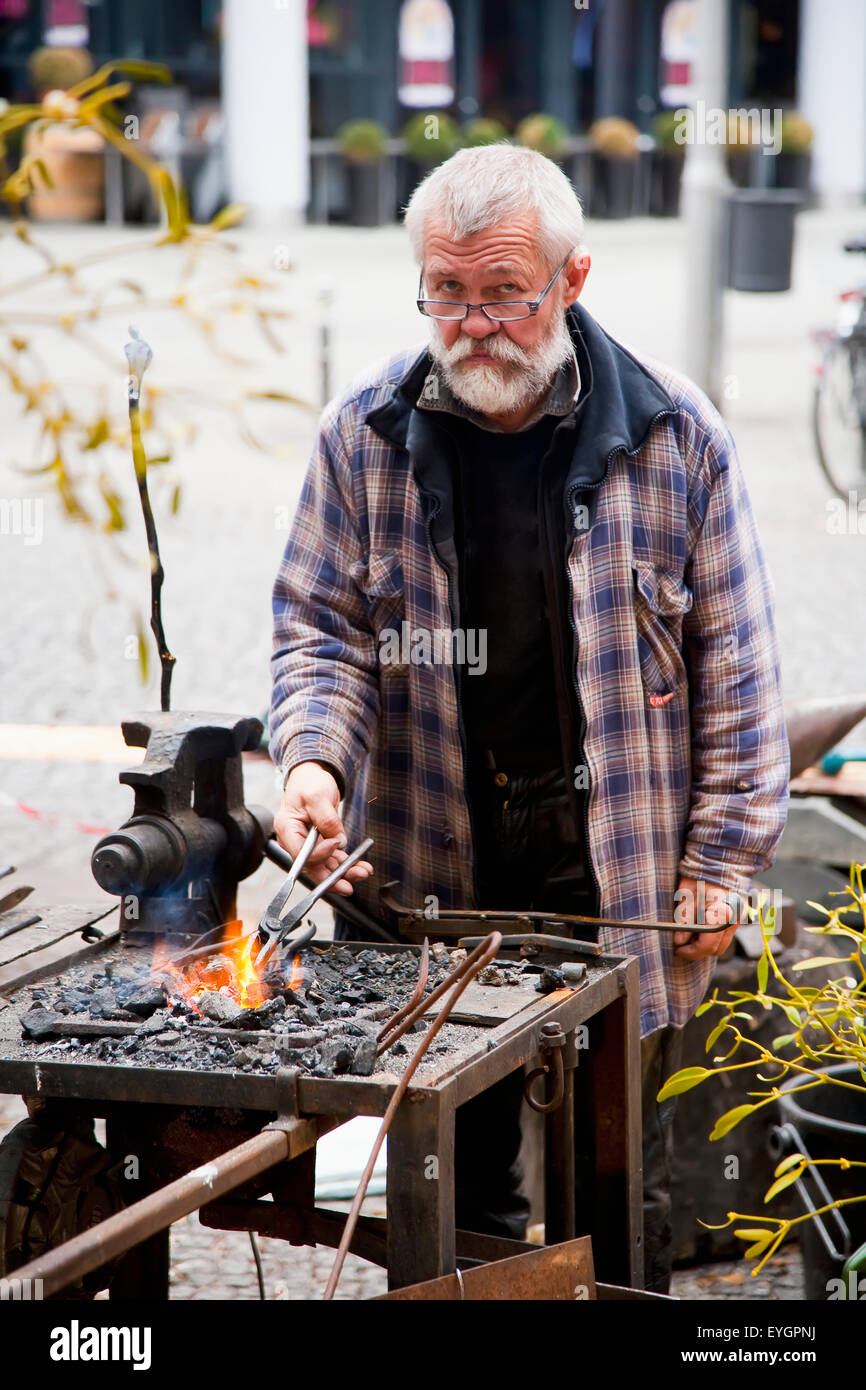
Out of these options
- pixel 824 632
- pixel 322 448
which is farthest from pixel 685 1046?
pixel 824 632

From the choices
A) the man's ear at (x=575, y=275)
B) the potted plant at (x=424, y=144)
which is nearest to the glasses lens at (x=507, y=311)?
the man's ear at (x=575, y=275)

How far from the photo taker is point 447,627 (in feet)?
9.30

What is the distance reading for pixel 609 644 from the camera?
2803 millimetres

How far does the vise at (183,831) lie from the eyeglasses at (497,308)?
71 centimetres

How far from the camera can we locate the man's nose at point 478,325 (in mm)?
2652

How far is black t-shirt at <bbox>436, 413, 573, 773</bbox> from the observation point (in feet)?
9.36

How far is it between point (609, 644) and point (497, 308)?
56 cm

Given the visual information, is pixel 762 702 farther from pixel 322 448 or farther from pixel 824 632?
pixel 824 632

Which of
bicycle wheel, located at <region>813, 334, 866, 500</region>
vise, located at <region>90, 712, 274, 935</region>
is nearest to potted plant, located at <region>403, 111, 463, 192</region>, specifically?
bicycle wheel, located at <region>813, 334, 866, 500</region>

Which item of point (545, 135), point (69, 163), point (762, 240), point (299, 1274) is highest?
point (545, 135)

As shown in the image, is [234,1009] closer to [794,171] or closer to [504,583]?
[504,583]

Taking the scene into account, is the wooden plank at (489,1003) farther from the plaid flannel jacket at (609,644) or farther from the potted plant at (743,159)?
the potted plant at (743,159)
